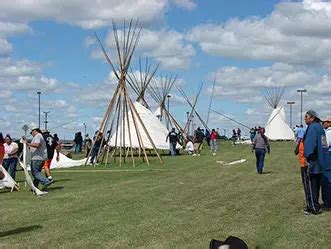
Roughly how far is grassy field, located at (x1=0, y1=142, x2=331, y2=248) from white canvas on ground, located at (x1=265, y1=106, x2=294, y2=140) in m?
44.9

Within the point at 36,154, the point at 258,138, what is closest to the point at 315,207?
the point at 36,154

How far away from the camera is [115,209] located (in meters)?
11.8

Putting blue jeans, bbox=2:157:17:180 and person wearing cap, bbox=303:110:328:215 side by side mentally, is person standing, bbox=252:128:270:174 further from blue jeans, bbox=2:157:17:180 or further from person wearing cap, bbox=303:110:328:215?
person wearing cap, bbox=303:110:328:215

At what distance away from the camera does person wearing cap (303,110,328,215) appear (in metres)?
10.8

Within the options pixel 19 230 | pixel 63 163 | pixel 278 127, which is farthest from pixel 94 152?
pixel 278 127

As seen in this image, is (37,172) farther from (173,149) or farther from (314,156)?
(173,149)

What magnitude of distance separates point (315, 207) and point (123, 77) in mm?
18401

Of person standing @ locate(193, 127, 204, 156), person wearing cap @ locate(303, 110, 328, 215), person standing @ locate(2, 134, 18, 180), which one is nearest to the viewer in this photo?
person wearing cap @ locate(303, 110, 328, 215)

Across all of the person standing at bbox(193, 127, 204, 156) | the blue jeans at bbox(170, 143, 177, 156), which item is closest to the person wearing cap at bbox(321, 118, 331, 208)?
the blue jeans at bbox(170, 143, 177, 156)

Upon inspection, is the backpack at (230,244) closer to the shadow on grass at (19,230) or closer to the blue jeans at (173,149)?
the shadow on grass at (19,230)

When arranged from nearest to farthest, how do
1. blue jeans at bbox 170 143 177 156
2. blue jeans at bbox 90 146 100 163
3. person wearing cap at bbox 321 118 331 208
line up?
person wearing cap at bbox 321 118 331 208 → blue jeans at bbox 90 146 100 163 → blue jeans at bbox 170 143 177 156

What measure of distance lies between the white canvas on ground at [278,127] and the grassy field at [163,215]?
44.9 m

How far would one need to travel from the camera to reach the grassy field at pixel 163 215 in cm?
880

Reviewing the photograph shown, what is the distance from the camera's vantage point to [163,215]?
10977 mm
